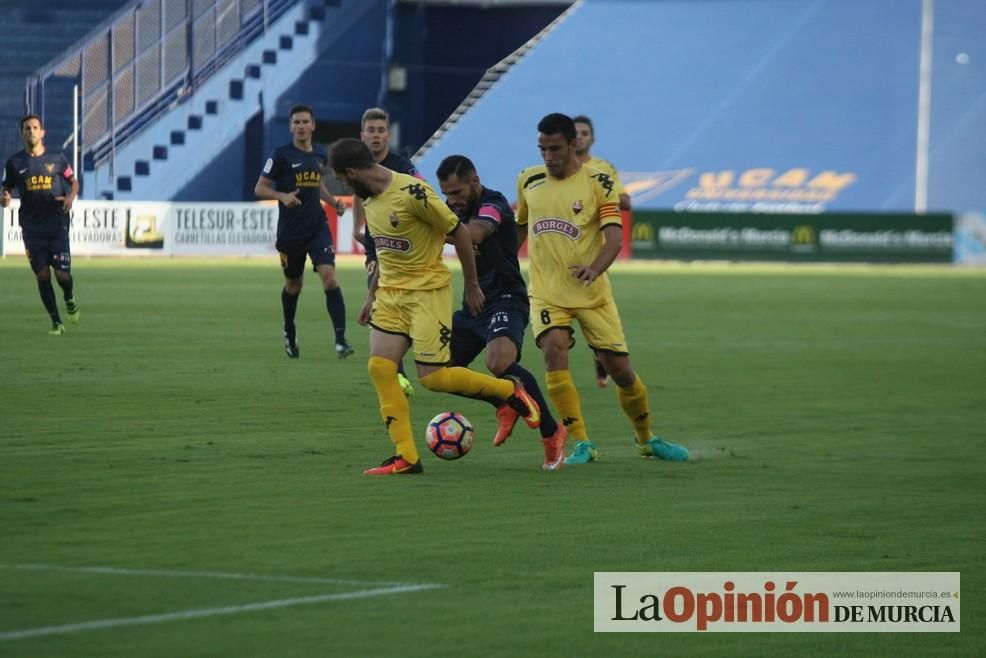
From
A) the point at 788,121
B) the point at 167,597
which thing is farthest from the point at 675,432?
the point at 788,121

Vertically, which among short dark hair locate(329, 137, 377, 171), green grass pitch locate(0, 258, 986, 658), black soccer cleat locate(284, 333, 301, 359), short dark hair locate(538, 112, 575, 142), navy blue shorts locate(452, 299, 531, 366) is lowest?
green grass pitch locate(0, 258, 986, 658)

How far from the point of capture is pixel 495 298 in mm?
A: 11047

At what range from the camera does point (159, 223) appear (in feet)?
135

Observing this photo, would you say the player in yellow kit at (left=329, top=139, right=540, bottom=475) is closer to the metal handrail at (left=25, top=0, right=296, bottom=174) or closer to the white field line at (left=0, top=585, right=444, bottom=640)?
the white field line at (left=0, top=585, right=444, bottom=640)

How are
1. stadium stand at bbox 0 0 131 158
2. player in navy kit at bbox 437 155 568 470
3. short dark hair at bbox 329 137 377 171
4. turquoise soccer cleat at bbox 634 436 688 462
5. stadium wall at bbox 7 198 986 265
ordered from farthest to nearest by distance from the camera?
stadium stand at bbox 0 0 131 158
stadium wall at bbox 7 198 986 265
turquoise soccer cleat at bbox 634 436 688 462
player in navy kit at bbox 437 155 568 470
short dark hair at bbox 329 137 377 171

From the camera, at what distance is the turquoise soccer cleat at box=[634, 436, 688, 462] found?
10.8 meters

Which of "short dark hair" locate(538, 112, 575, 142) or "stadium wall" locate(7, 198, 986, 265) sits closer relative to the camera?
"short dark hair" locate(538, 112, 575, 142)

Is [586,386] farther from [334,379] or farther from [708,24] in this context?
[708,24]

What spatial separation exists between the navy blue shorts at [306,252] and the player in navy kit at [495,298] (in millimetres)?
6560

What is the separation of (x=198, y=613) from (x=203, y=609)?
0.06m

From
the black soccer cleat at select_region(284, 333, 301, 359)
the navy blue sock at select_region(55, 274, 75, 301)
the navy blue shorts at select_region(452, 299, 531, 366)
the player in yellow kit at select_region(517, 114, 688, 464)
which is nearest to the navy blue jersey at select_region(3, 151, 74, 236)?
the navy blue sock at select_region(55, 274, 75, 301)

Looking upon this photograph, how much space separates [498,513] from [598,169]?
296 cm

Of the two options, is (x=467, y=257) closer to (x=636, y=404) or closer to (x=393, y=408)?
(x=393, y=408)

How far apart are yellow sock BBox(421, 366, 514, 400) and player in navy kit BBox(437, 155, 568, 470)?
0.24 metres
